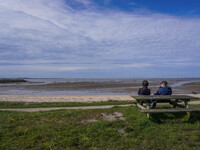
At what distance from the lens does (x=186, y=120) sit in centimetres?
618

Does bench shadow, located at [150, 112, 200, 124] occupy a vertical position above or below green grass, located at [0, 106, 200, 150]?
above

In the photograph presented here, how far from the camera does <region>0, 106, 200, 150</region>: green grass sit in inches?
168

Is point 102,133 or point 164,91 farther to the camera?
point 164,91

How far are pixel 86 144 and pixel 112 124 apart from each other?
1718mm

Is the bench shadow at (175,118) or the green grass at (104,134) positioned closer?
the green grass at (104,134)

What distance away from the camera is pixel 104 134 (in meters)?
4.96

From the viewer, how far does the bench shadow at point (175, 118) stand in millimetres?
6121

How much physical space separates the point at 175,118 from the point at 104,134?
3156 millimetres

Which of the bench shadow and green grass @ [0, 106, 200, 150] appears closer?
green grass @ [0, 106, 200, 150]

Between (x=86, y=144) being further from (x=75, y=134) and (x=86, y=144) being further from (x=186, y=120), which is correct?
(x=186, y=120)

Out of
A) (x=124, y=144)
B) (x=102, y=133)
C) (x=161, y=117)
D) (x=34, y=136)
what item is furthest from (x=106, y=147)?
(x=161, y=117)

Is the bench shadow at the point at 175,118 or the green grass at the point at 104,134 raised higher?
the bench shadow at the point at 175,118

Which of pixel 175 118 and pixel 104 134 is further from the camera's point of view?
pixel 175 118

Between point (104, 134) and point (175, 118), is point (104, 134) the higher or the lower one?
the lower one
